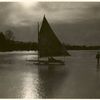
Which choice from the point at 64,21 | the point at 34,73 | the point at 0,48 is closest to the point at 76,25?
the point at 64,21

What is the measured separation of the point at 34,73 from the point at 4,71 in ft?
0.72

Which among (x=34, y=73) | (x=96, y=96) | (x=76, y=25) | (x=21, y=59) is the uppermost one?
(x=76, y=25)

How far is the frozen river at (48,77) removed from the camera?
5.41 feet

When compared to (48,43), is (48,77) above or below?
below

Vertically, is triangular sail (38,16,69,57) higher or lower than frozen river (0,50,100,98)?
higher

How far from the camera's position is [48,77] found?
1.71 meters

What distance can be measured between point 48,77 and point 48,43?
251mm

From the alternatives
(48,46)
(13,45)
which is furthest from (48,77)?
(13,45)

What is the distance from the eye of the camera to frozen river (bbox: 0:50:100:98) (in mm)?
1647

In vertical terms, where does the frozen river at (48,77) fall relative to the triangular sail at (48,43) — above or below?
below

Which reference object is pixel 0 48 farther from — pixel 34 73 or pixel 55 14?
pixel 55 14

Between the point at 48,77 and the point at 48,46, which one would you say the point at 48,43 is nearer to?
the point at 48,46

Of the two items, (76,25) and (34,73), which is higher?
(76,25)

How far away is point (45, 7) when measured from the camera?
1.70m
